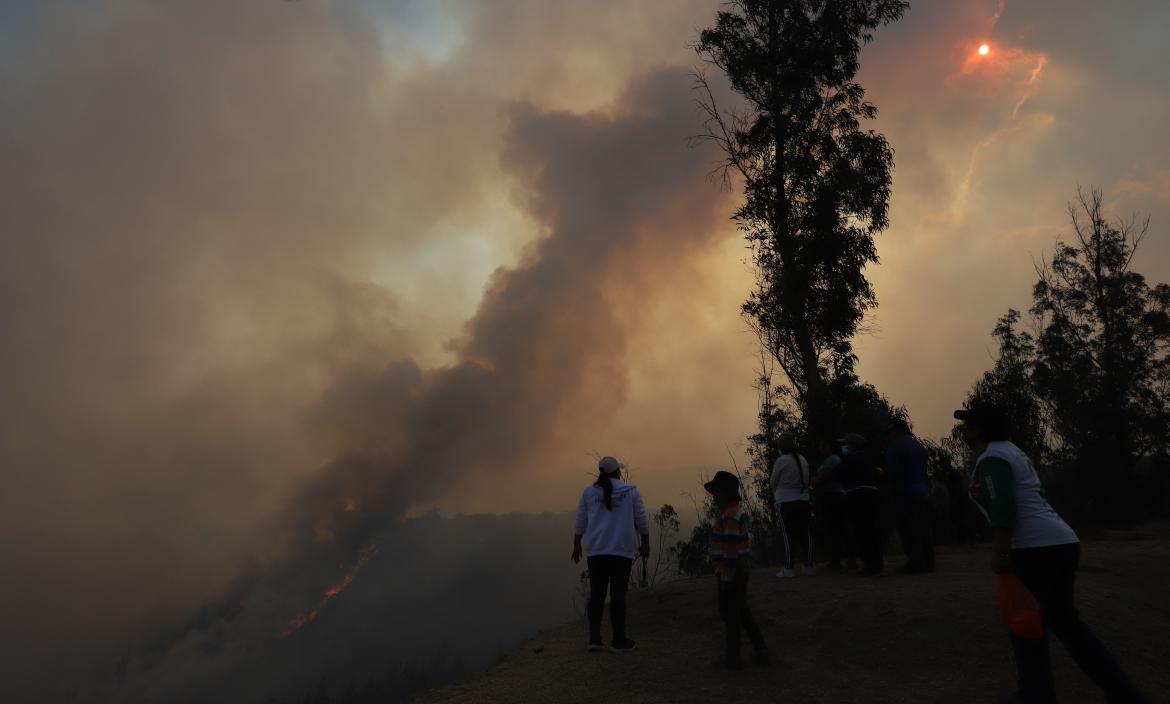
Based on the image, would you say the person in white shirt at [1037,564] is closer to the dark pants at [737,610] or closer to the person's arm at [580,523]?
the dark pants at [737,610]

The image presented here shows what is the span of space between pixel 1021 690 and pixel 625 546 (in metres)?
3.59

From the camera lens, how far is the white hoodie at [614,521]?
21.4ft

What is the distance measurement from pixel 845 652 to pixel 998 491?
10.2 feet

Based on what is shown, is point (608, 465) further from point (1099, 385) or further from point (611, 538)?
point (1099, 385)

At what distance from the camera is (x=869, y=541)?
8.47 metres

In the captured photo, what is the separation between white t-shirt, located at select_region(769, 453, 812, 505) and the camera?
28.2 ft

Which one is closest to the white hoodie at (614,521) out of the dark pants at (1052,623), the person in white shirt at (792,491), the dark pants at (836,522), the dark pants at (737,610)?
the dark pants at (737,610)

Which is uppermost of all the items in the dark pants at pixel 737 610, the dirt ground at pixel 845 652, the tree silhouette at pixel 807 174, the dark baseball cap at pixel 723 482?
the tree silhouette at pixel 807 174

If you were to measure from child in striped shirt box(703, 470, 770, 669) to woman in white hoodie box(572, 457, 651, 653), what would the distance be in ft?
3.61

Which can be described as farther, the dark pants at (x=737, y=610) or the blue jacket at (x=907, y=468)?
the blue jacket at (x=907, y=468)

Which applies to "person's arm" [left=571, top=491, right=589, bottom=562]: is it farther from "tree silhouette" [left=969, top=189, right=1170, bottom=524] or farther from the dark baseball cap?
"tree silhouette" [left=969, top=189, right=1170, bottom=524]

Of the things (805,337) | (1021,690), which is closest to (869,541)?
(1021,690)

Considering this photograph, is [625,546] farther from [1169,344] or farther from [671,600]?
[1169,344]

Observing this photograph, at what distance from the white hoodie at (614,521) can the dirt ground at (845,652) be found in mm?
1131
